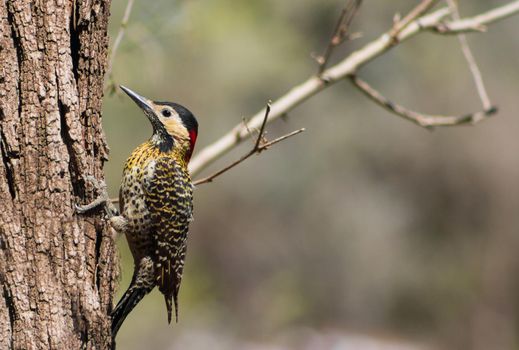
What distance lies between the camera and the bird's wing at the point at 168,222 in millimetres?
4070

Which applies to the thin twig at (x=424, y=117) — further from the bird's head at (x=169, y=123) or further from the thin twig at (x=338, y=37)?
the bird's head at (x=169, y=123)

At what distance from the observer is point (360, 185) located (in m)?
17.2

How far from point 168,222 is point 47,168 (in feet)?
3.63

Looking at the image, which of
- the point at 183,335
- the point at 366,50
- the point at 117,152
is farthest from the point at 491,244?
the point at 366,50

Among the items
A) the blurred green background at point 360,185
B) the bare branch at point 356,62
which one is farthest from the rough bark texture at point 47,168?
the blurred green background at point 360,185

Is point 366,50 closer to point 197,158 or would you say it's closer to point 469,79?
point 197,158

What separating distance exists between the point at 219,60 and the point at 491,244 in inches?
231

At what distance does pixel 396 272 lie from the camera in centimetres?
1686

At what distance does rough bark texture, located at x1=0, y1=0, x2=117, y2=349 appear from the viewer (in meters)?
2.99

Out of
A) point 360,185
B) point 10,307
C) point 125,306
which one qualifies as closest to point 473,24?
point 125,306

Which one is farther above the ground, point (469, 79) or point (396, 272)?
point (469, 79)

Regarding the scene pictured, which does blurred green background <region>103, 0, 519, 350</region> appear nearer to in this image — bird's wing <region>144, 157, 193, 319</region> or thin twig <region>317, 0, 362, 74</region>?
thin twig <region>317, 0, 362, 74</region>

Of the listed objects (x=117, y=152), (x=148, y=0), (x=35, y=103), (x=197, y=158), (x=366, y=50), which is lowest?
(x=35, y=103)

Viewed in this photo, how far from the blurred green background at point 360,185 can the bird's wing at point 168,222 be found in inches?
302
